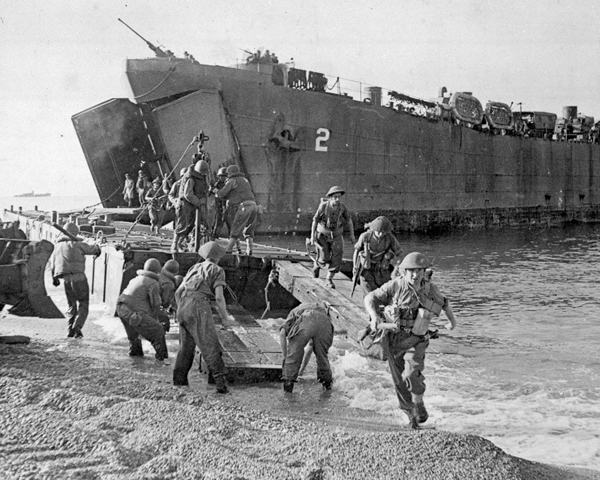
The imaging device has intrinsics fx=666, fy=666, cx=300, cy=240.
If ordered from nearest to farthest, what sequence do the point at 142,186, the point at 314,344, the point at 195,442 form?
the point at 195,442 < the point at 314,344 < the point at 142,186

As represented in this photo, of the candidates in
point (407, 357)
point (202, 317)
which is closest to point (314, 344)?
point (202, 317)

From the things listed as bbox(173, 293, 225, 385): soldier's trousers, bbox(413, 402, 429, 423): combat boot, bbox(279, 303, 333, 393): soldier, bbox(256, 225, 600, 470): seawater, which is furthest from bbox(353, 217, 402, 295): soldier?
bbox(413, 402, 429, 423): combat boot

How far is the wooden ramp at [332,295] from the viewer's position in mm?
8820

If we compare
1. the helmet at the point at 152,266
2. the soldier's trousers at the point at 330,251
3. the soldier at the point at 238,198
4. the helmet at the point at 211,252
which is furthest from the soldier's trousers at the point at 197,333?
the soldier at the point at 238,198

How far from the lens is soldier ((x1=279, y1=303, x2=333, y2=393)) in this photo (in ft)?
23.7

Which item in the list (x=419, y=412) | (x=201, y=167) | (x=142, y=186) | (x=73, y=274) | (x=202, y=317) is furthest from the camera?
(x=142, y=186)

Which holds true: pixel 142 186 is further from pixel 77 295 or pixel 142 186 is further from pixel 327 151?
pixel 77 295

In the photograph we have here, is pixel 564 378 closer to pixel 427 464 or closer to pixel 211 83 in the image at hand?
pixel 427 464

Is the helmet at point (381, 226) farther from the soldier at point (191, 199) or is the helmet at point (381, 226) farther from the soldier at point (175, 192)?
the soldier at point (175, 192)

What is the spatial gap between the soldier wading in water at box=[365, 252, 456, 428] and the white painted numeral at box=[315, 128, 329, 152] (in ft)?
70.3

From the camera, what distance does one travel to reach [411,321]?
6.04m

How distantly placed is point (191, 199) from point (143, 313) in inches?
149

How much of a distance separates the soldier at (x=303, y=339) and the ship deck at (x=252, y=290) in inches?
16.4

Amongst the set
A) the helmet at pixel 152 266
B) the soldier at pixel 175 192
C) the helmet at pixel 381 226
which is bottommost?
the helmet at pixel 152 266
